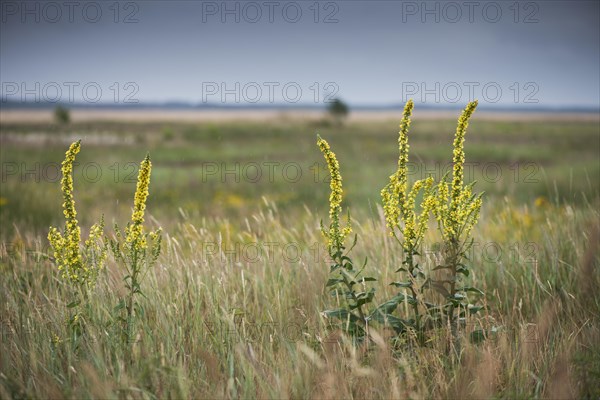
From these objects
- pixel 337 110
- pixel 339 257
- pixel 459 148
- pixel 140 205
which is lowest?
pixel 339 257

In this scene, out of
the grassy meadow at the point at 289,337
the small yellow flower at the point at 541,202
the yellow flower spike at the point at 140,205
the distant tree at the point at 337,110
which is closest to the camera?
the grassy meadow at the point at 289,337

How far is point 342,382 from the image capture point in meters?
2.47

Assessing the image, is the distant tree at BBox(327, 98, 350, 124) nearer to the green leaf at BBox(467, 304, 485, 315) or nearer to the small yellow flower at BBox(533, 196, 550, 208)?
the small yellow flower at BBox(533, 196, 550, 208)

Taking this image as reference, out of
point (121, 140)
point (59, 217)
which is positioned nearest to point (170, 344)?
point (59, 217)

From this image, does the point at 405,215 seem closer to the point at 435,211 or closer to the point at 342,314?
the point at 435,211

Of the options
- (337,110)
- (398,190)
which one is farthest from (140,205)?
(337,110)

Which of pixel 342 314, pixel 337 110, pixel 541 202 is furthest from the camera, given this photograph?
pixel 337 110

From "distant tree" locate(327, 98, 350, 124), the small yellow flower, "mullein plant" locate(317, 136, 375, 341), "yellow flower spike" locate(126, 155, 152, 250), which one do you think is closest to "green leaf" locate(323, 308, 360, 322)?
"mullein plant" locate(317, 136, 375, 341)

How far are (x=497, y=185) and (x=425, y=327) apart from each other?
10.6m

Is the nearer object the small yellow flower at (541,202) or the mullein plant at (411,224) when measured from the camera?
the mullein plant at (411,224)

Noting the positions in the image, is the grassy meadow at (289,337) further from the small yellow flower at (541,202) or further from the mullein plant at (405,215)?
the small yellow flower at (541,202)

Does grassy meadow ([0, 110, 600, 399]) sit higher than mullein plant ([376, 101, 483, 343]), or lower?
lower

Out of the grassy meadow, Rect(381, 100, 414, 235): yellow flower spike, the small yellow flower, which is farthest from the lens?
the small yellow flower

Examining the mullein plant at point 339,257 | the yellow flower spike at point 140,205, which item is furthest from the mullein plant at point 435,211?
the yellow flower spike at point 140,205
